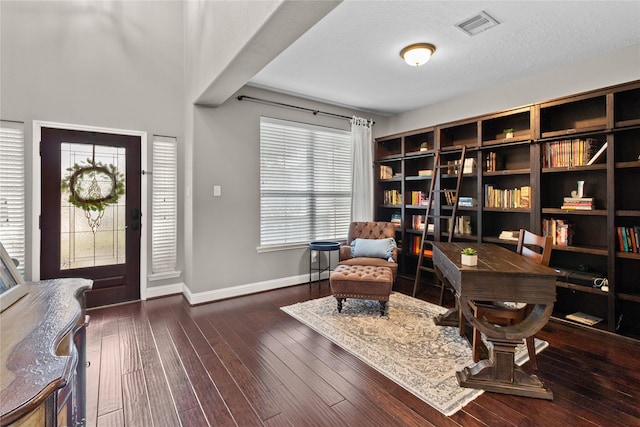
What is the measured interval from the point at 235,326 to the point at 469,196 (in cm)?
341

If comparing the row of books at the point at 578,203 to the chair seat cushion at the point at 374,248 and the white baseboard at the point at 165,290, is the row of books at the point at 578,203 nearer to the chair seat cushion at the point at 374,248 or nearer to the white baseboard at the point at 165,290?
the chair seat cushion at the point at 374,248

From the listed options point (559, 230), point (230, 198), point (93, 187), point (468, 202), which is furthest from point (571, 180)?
point (93, 187)

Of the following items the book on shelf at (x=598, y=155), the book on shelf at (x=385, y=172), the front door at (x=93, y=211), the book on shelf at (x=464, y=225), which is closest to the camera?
the book on shelf at (x=598, y=155)

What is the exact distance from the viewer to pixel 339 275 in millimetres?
3164

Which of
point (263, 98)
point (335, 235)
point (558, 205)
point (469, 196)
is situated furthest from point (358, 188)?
point (558, 205)

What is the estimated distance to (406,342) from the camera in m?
2.55

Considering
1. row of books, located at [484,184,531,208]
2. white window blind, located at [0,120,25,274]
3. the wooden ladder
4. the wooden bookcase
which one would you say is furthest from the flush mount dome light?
white window blind, located at [0,120,25,274]

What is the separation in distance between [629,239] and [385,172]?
3001 mm

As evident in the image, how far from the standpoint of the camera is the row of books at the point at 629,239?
2.64m

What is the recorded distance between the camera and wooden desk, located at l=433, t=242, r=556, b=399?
6.18 feet

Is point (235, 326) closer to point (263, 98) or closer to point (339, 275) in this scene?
point (339, 275)

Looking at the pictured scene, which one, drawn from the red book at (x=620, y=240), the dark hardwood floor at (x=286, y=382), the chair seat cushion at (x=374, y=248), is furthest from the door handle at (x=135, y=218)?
the red book at (x=620, y=240)

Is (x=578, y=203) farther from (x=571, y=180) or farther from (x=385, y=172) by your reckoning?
(x=385, y=172)

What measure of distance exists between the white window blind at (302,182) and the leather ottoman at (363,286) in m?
1.31
